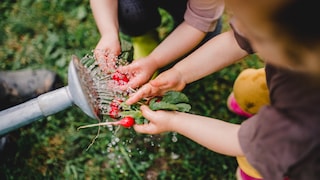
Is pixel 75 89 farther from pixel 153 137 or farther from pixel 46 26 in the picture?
pixel 46 26

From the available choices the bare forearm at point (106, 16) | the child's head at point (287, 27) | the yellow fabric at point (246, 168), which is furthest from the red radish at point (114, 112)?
the child's head at point (287, 27)

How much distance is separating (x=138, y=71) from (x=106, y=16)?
0.27 m

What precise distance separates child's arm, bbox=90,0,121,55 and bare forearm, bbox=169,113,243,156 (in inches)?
16.4

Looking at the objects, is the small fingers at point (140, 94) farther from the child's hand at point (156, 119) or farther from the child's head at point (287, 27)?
the child's head at point (287, 27)

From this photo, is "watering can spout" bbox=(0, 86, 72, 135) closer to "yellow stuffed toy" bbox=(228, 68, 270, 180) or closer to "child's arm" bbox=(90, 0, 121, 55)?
"child's arm" bbox=(90, 0, 121, 55)

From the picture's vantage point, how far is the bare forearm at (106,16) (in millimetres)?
1749

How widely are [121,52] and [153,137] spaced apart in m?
0.46

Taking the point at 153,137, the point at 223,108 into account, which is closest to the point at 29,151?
the point at 153,137

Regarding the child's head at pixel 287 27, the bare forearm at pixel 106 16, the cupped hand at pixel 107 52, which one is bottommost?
the cupped hand at pixel 107 52

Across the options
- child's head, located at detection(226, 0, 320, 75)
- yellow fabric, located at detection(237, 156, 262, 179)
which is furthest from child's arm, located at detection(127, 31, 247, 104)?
child's head, located at detection(226, 0, 320, 75)

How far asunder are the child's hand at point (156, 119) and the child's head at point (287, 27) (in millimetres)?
596

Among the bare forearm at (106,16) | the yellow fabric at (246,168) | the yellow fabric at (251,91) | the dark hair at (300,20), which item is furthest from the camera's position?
the yellow fabric at (251,91)

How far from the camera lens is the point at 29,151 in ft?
6.50

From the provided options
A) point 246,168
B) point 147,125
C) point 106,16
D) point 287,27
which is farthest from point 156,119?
point 287,27
